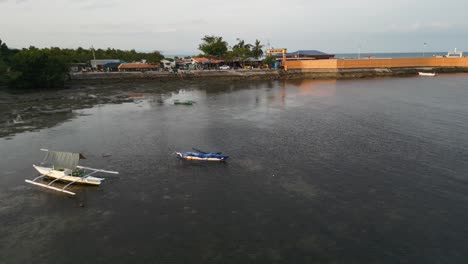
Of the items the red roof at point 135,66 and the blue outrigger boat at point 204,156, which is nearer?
the blue outrigger boat at point 204,156

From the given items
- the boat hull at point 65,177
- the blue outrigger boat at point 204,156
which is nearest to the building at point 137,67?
the blue outrigger boat at point 204,156

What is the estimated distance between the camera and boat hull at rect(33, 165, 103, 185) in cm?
3142

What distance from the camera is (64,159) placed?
3181 cm

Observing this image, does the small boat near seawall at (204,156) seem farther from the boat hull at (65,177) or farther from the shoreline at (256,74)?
the shoreline at (256,74)

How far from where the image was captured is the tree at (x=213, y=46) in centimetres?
14100

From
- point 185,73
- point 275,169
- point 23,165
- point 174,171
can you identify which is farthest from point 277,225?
point 185,73

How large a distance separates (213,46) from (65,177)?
4609 inches

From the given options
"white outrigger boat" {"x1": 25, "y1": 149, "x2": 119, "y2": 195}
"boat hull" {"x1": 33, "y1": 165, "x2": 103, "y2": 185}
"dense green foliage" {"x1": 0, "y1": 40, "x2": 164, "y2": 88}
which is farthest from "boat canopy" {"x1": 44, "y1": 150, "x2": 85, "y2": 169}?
"dense green foliage" {"x1": 0, "y1": 40, "x2": 164, "y2": 88}

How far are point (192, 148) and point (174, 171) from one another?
753 centimetres

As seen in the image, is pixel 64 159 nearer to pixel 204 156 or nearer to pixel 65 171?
pixel 65 171

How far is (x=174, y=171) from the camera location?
114 ft

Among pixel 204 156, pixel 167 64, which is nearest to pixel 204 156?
pixel 204 156

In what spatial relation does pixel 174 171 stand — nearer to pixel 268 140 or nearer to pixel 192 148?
pixel 192 148

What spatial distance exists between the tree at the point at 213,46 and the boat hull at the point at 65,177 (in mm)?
116442
